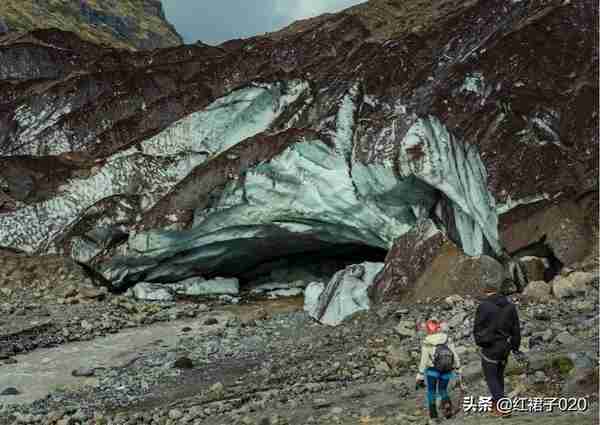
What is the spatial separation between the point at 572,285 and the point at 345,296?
26.4ft

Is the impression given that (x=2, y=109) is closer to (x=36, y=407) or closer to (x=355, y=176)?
(x=355, y=176)

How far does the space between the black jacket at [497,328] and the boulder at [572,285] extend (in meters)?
8.15

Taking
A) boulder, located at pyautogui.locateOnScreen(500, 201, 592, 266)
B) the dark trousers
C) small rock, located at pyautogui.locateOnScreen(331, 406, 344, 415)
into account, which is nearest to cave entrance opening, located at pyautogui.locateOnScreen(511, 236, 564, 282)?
boulder, located at pyautogui.locateOnScreen(500, 201, 592, 266)

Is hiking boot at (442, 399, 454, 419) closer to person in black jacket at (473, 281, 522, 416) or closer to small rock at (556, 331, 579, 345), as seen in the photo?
person in black jacket at (473, 281, 522, 416)

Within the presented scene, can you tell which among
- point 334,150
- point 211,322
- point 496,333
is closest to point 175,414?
point 496,333

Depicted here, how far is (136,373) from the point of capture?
18.7 metres

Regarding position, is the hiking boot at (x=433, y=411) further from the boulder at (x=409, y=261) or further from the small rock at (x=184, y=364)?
the boulder at (x=409, y=261)

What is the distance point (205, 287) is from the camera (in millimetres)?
32031

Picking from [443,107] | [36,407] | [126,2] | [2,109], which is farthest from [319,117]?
[126,2]

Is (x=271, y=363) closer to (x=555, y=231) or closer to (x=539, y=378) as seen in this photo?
(x=539, y=378)

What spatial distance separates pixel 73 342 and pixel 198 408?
10.8m

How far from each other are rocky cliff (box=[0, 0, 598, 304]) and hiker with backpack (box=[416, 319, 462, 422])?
10222 millimetres

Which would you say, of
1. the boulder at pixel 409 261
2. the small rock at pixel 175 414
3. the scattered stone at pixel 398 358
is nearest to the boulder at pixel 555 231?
the boulder at pixel 409 261

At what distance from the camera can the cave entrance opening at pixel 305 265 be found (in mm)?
33250
